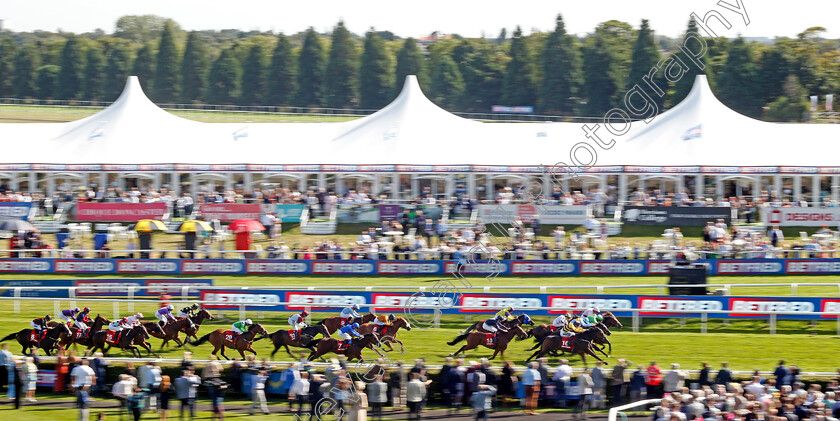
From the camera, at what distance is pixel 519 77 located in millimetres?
71625

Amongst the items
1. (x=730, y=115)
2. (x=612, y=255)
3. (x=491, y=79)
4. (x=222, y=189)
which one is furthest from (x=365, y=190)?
(x=491, y=79)

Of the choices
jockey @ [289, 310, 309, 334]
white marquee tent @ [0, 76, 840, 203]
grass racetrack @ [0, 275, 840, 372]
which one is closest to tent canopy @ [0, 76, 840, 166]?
white marquee tent @ [0, 76, 840, 203]

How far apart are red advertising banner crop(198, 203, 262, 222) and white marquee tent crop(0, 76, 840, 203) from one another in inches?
102

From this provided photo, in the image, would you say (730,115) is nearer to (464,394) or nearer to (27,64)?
(464,394)

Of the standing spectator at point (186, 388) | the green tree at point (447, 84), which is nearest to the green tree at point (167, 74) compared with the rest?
the green tree at point (447, 84)

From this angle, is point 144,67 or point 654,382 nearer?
point 654,382

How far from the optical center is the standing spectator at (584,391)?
16.7m

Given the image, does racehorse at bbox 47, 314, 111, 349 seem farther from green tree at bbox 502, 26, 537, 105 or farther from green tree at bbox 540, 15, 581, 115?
green tree at bbox 502, 26, 537, 105

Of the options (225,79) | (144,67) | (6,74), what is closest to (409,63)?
(225,79)

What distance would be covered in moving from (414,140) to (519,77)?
120 ft

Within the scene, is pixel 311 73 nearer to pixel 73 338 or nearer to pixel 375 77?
pixel 375 77

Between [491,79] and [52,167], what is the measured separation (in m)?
43.5

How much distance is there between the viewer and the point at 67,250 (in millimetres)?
29469

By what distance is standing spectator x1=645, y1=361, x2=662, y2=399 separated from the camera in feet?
55.0
